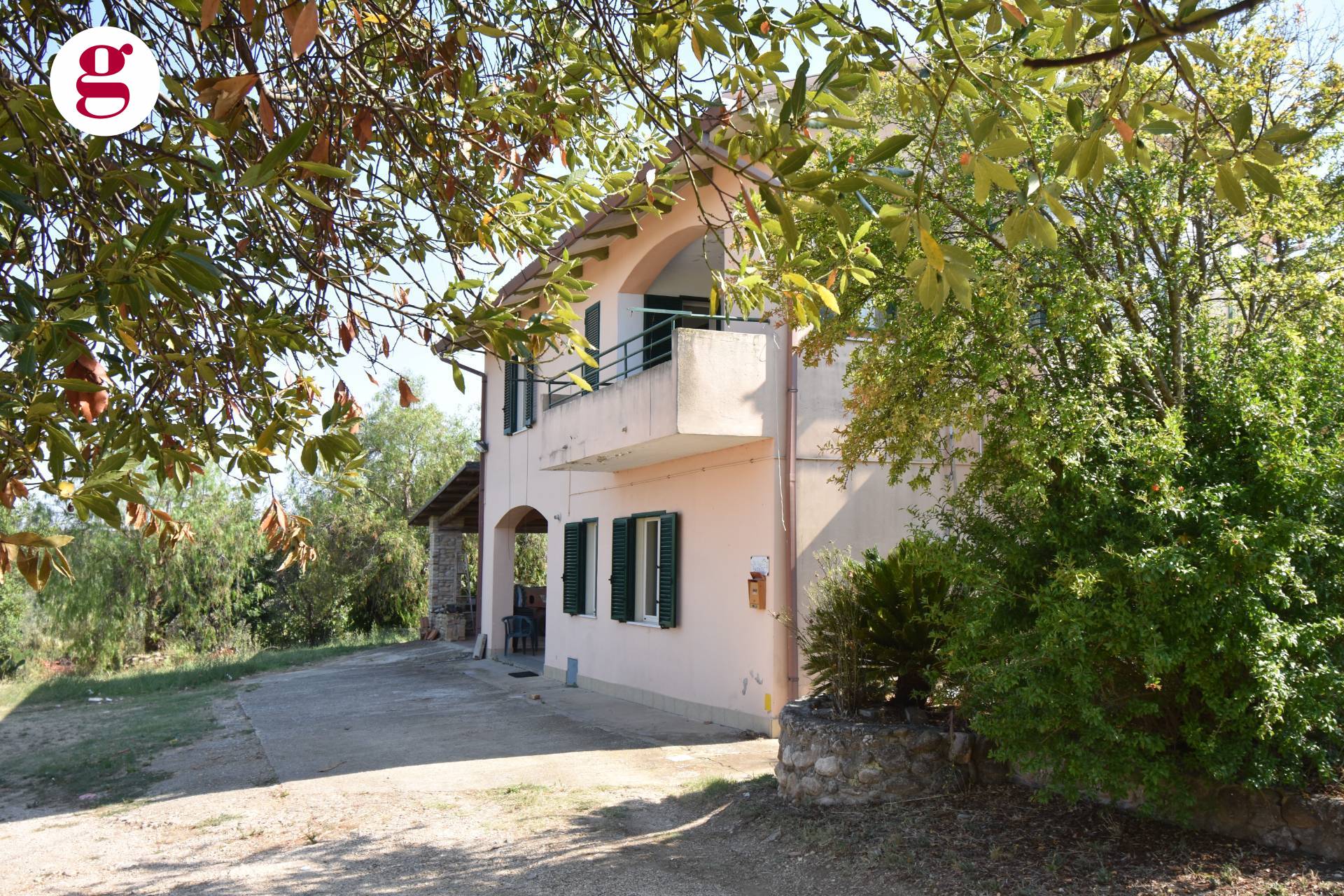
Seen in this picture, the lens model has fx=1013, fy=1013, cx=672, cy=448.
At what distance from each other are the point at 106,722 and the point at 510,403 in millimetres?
8033

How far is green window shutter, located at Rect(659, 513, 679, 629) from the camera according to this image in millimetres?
12562

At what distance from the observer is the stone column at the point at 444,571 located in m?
24.7

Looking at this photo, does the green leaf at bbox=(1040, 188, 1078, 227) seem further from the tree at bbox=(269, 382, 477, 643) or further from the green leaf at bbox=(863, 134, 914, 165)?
the tree at bbox=(269, 382, 477, 643)

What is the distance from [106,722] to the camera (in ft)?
44.7

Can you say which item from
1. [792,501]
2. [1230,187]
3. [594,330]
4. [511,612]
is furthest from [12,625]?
[1230,187]

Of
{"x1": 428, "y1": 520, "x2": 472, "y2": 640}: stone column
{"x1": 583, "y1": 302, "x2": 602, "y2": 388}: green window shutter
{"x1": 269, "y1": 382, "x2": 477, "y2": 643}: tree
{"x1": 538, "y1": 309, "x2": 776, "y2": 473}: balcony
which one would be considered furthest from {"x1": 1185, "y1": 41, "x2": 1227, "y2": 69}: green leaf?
{"x1": 269, "y1": 382, "x2": 477, "y2": 643}: tree

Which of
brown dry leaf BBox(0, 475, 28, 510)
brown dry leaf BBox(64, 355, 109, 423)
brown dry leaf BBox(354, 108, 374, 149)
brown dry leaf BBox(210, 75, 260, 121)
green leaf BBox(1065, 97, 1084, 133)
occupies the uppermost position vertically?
brown dry leaf BBox(354, 108, 374, 149)

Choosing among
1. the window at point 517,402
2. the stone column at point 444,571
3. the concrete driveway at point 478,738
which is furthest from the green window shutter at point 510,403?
the stone column at point 444,571

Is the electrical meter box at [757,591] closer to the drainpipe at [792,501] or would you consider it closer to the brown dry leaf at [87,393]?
the drainpipe at [792,501]

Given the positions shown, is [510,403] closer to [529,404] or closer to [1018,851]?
[529,404]

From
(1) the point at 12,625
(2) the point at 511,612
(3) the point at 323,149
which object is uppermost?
(3) the point at 323,149

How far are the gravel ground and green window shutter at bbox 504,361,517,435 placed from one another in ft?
25.5

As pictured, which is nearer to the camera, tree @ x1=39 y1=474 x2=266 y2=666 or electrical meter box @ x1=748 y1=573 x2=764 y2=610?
electrical meter box @ x1=748 y1=573 x2=764 y2=610

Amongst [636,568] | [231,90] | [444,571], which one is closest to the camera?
[231,90]
